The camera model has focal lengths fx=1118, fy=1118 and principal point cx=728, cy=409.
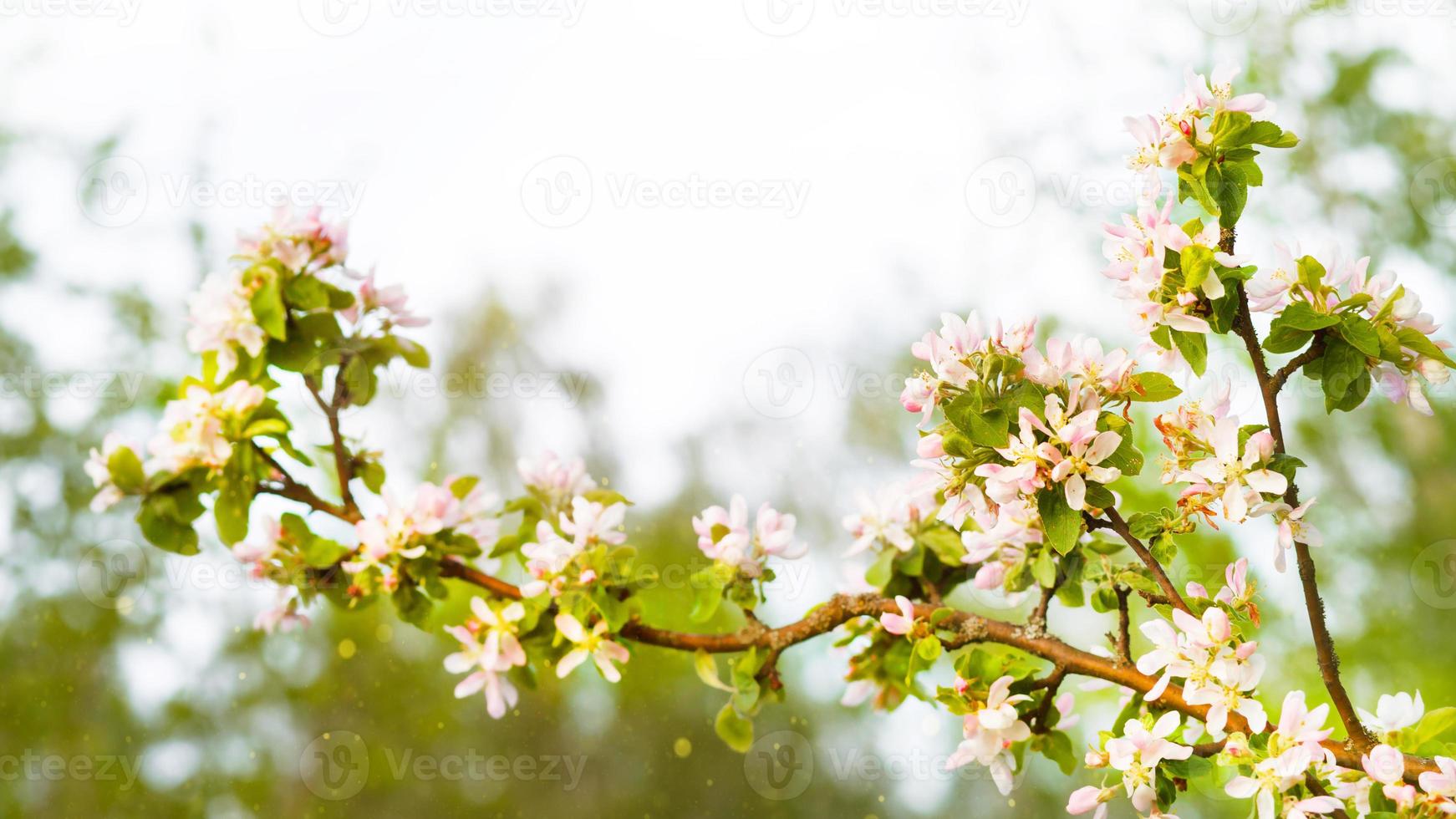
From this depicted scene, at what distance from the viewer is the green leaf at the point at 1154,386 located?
2.11 feet

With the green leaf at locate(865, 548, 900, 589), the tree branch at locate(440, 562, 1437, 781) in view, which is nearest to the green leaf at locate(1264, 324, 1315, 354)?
the tree branch at locate(440, 562, 1437, 781)

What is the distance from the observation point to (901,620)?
28.5 inches

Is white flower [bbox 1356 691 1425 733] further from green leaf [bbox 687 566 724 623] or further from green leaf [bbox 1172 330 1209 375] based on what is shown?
green leaf [bbox 687 566 724 623]

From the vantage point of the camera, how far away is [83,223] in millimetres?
2473

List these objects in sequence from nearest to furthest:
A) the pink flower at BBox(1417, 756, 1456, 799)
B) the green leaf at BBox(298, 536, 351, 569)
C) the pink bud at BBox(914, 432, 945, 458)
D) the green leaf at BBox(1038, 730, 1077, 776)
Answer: the pink flower at BBox(1417, 756, 1456, 799) → the pink bud at BBox(914, 432, 945, 458) → the green leaf at BBox(1038, 730, 1077, 776) → the green leaf at BBox(298, 536, 351, 569)

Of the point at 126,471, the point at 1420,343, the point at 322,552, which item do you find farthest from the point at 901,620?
the point at 126,471

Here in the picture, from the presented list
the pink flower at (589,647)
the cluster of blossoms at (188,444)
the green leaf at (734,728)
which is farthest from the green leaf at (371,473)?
the green leaf at (734,728)

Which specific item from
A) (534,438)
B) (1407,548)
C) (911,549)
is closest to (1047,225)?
(1407,548)

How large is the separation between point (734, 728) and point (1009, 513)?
0.28 m

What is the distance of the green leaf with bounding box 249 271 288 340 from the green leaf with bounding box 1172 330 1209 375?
62 cm

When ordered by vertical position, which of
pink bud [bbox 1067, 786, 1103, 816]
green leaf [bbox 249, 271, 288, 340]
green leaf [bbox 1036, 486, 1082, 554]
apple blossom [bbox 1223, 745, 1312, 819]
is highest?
green leaf [bbox 1036, 486, 1082, 554]

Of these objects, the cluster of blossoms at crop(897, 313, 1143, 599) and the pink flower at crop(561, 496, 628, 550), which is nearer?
the cluster of blossoms at crop(897, 313, 1143, 599)

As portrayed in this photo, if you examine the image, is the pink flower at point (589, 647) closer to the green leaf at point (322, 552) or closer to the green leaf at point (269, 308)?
the green leaf at point (322, 552)

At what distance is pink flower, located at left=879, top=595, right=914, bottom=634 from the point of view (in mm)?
720
